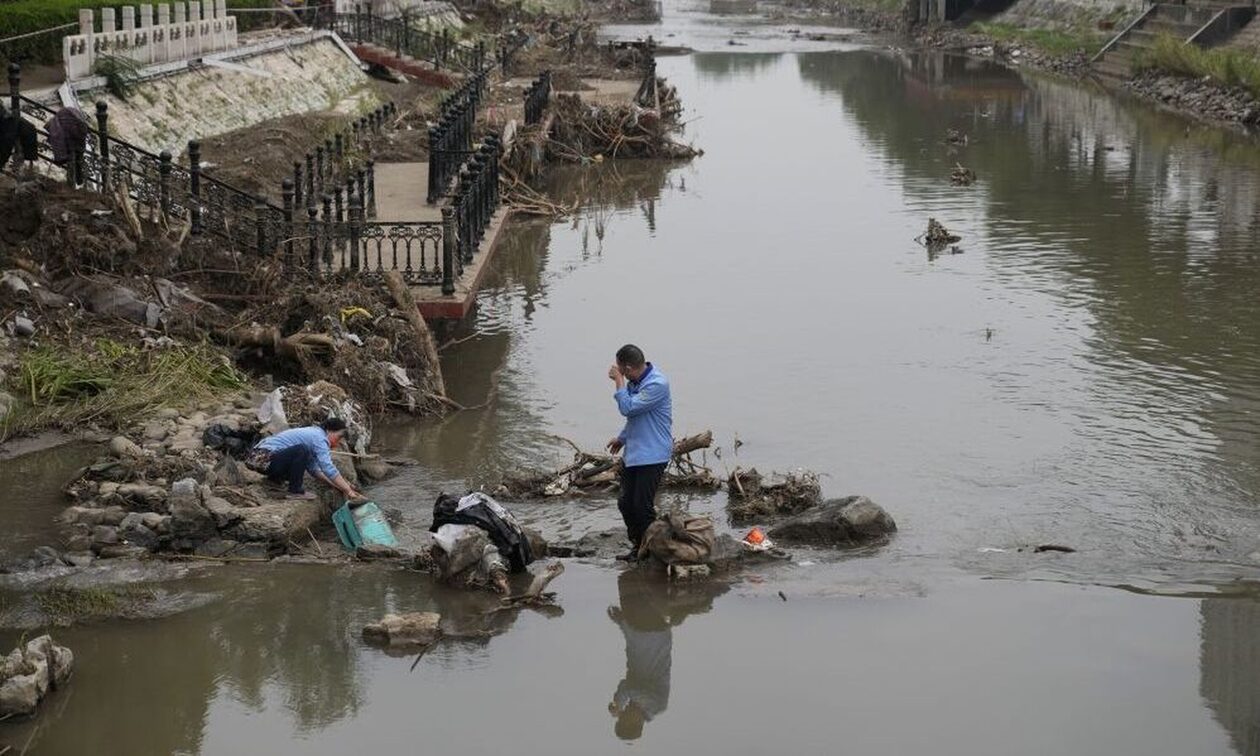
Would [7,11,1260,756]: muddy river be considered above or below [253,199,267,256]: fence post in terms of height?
below

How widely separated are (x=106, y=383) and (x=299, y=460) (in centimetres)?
298

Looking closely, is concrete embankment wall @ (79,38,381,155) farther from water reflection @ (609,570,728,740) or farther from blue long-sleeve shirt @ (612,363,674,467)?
water reflection @ (609,570,728,740)

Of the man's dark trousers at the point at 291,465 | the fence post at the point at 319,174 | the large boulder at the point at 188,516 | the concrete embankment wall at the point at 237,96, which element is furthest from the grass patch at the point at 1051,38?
the large boulder at the point at 188,516

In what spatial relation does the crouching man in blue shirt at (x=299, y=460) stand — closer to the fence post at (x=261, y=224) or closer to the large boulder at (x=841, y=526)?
the large boulder at (x=841, y=526)

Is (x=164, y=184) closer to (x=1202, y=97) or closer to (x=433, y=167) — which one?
(x=433, y=167)

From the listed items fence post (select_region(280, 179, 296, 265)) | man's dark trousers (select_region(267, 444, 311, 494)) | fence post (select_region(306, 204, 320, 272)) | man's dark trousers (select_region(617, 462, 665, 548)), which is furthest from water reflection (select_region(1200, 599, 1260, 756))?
fence post (select_region(280, 179, 296, 265))

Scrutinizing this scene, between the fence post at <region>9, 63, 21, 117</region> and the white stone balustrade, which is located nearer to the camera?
the fence post at <region>9, 63, 21, 117</region>

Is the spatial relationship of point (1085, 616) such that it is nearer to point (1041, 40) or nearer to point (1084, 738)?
point (1084, 738)

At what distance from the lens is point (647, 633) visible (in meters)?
11.3

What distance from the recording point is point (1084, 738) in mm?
9766

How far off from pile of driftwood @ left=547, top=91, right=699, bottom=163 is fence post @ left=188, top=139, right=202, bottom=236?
17.2 m

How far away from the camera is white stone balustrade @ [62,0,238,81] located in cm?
2512

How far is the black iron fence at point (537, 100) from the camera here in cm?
3600

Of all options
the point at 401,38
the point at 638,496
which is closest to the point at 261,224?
the point at 638,496
